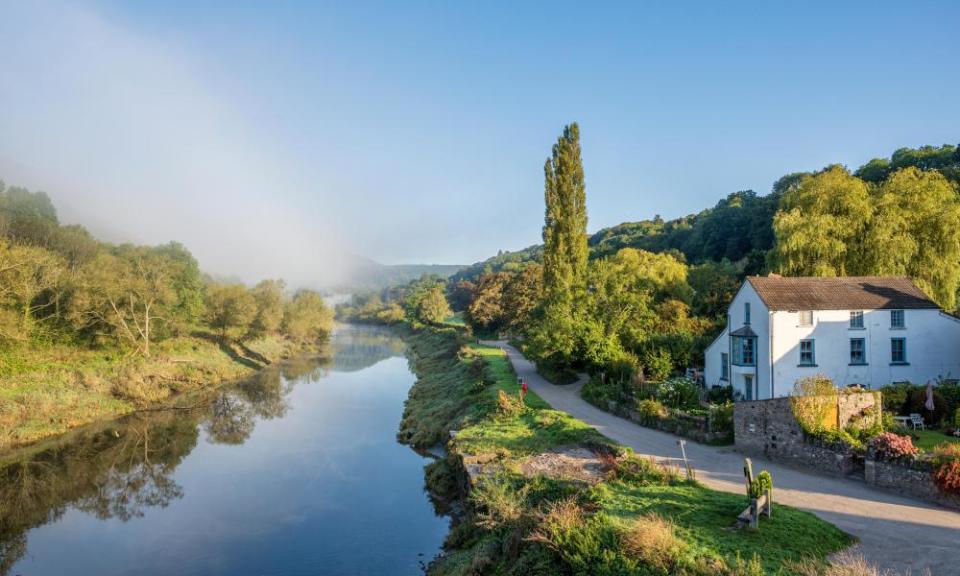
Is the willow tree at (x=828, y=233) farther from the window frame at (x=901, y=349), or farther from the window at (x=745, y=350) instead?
the window at (x=745, y=350)

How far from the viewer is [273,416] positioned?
3847 cm

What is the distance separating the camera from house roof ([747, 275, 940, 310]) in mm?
25328

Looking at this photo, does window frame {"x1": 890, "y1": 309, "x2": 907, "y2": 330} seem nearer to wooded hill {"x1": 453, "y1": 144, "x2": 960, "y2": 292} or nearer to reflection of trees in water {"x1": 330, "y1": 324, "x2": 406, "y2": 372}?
wooded hill {"x1": 453, "y1": 144, "x2": 960, "y2": 292}

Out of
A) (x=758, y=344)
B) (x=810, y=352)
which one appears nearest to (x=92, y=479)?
(x=758, y=344)

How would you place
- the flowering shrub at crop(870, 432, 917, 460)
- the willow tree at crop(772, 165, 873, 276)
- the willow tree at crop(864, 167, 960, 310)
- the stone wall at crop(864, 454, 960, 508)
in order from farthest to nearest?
the willow tree at crop(772, 165, 873, 276), the willow tree at crop(864, 167, 960, 310), the flowering shrub at crop(870, 432, 917, 460), the stone wall at crop(864, 454, 960, 508)

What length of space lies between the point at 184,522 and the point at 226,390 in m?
29.2

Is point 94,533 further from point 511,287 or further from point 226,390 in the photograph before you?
point 511,287

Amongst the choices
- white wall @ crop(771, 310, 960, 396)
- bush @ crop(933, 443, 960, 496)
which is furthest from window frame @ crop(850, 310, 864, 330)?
bush @ crop(933, 443, 960, 496)

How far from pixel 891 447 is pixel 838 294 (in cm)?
1283

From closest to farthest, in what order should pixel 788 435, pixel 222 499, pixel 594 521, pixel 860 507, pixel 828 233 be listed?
pixel 594 521, pixel 860 507, pixel 788 435, pixel 222 499, pixel 828 233

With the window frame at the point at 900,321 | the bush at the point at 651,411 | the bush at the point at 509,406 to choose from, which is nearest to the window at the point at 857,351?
the window frame at the point at 900,321

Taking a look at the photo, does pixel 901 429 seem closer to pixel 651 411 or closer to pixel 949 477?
pixel 949 477

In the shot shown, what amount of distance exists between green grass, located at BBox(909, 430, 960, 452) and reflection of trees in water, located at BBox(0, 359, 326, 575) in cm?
2798

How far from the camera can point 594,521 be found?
39.8ft
